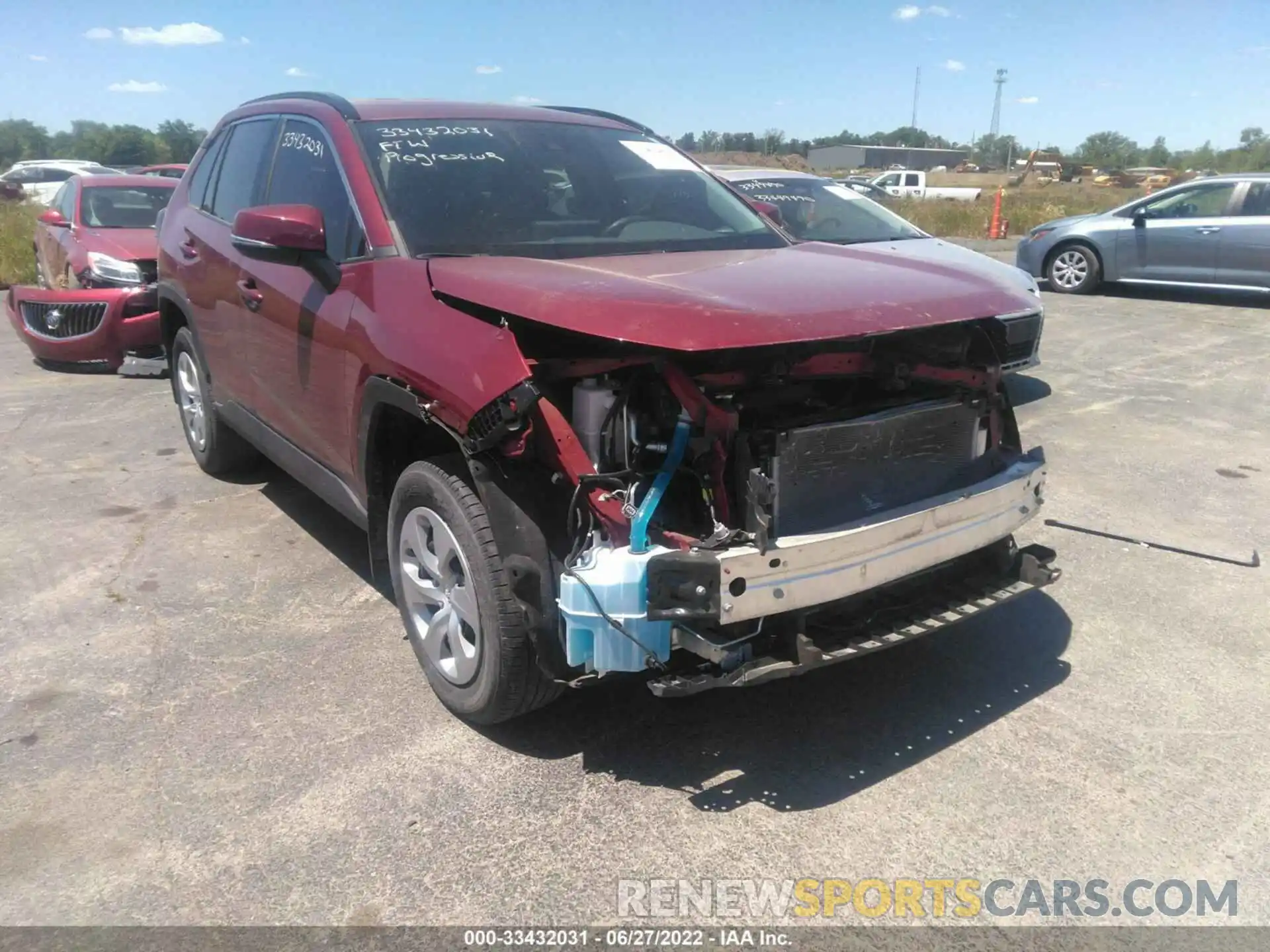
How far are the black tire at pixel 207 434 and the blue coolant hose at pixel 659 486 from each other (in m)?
3.32

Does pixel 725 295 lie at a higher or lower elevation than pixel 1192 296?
higher

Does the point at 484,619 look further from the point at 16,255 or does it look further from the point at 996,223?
the point at 996,223

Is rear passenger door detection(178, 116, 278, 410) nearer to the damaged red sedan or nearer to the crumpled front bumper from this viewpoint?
the damaged red sedan

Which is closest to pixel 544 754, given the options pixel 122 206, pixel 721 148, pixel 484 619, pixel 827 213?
pixel 484 619

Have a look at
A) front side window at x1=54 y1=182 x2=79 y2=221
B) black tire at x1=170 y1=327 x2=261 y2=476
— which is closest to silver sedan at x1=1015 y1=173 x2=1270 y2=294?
black tire at x1=170 y1=327 x2=261 y2=476

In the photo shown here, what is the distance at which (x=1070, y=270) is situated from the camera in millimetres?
12609

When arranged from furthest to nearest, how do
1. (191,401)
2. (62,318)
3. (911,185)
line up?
1. (911,185)
2. (62,318)
3. (191,401)

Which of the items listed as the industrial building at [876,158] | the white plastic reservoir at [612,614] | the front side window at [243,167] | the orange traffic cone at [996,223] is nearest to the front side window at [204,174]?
the front side window at [243,167]

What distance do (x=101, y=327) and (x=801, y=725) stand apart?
7340 millimetres

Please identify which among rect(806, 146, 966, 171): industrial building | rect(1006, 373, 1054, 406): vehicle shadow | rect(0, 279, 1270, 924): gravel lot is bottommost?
rect(0, 279, 1270, 924): gravel lot

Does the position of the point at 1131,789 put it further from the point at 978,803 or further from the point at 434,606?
the point at 434,606

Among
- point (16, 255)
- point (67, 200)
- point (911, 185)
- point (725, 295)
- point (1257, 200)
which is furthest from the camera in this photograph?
point (911, 185)

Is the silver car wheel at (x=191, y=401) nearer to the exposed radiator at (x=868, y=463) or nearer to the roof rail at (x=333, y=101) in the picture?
the roof rail at (x=333, y=101)

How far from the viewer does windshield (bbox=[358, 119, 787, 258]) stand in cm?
345
